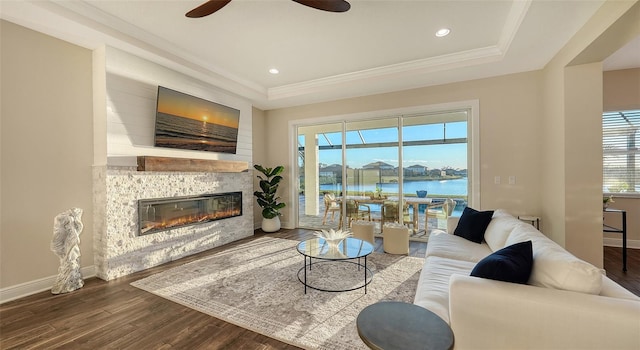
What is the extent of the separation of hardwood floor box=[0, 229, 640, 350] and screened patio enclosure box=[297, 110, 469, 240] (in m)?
2.51

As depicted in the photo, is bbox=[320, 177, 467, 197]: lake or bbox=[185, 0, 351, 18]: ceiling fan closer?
bbox=[185, 0, 351, 18]: ceiling fan

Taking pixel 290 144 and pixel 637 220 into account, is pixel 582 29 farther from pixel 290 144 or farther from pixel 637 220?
pixel 290 144

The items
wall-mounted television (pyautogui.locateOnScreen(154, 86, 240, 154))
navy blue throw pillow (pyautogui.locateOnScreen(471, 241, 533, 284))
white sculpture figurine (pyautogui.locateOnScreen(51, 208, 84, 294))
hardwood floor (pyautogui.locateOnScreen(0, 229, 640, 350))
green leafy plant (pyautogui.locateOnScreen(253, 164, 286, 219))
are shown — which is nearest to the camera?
navy blue throw pillow (pyautogui.locateOnScreen(471, 241, 533, 284))

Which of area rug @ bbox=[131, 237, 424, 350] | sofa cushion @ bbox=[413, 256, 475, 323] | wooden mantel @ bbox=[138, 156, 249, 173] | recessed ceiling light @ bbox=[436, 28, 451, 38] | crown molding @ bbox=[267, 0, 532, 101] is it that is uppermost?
recessed ceiling light @ bbox=[436, 28, 451, 38]

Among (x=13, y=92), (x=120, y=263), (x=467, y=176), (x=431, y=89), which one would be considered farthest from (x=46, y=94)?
(x=467, y=176)

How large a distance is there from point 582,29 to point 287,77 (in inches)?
157

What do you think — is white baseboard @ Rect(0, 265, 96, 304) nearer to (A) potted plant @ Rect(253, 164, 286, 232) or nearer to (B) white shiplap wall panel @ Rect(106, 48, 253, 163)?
(B) white shiplap wall panel @ Rect(106, 48, 253, 163)

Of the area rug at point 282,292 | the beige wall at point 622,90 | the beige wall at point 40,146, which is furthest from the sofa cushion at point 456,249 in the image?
the beige wall at point 40,146

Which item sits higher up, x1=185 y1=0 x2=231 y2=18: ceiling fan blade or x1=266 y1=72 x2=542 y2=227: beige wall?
x1=185 y1=0 x2=231 y2=18: ceiling fan blade

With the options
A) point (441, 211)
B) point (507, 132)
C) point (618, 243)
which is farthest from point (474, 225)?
point (618, 243)

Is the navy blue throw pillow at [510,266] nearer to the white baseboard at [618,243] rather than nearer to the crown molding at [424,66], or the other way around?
the crown molding at [424,66]

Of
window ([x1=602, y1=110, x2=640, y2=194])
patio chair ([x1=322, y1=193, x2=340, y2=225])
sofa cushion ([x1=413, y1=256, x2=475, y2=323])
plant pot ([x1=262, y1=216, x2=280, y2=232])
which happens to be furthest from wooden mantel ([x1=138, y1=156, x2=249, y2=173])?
window ([x1=602, y1=110, x2=640, y2=194])

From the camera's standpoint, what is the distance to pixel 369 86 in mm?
4672

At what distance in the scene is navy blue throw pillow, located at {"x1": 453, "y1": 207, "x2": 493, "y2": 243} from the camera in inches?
124
